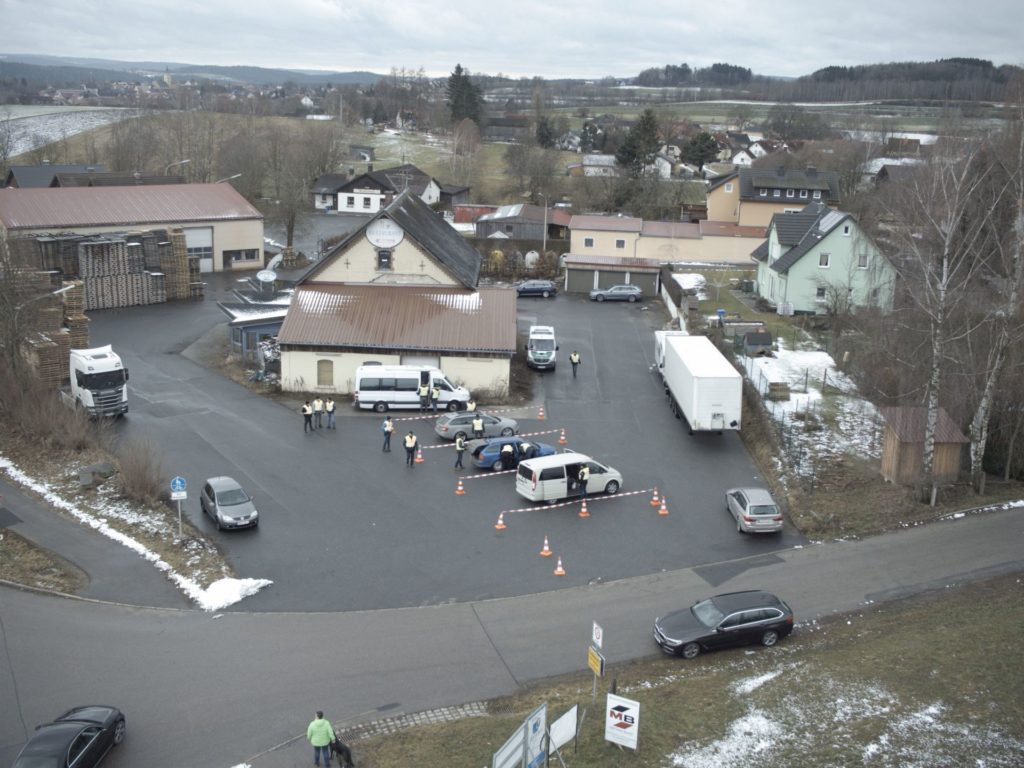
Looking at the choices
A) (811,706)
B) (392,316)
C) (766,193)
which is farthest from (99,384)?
(766,193)

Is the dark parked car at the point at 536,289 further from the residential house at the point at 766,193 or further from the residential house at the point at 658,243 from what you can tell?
the residential house at the point at 766,193

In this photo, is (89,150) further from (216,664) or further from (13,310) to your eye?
(216,664)

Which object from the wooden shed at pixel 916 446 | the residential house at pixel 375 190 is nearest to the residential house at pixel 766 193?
the residential house at pixel 375 190

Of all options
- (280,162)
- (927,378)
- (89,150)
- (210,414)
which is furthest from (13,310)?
(89,150)

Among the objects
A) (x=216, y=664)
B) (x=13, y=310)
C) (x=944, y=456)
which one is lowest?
(x=216, y=664)

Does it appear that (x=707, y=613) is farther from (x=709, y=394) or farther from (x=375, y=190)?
(x=375, y=190)
